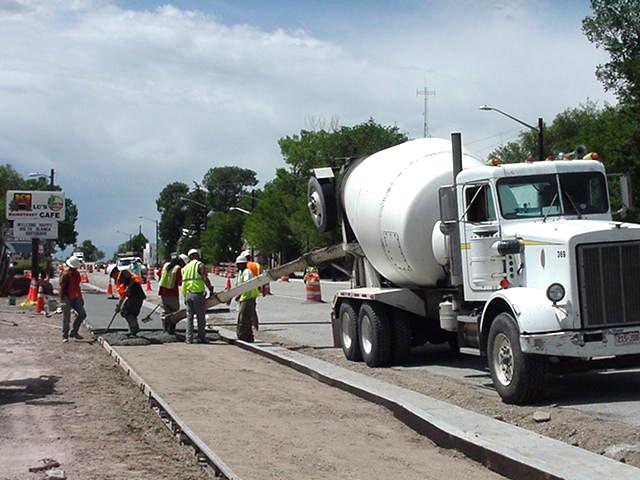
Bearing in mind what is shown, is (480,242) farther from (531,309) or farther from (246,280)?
(246,280)

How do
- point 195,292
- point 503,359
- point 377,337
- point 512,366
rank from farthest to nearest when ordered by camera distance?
point 195,292 → point 377,337 → point 503,359 → point 512,366

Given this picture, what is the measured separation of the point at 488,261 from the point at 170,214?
524ft

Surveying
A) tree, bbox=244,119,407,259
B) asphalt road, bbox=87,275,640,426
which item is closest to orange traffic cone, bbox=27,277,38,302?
asphalt road, bbox=87,275,640,426

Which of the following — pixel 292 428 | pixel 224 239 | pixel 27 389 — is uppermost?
pixel 224 239

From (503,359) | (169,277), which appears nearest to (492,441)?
(503,359)

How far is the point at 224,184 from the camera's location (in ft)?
529

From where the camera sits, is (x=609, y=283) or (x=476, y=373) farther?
(x=476, y=373)

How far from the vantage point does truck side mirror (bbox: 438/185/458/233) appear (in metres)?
12.2

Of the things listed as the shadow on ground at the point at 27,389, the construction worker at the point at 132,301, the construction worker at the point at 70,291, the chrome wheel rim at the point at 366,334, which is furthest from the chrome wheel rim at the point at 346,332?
the construction worker at the point at 70,291

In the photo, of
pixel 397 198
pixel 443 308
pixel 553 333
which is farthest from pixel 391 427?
pixel 397 198

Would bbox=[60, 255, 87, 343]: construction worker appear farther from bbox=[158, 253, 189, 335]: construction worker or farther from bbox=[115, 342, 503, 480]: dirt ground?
bbox=[115, 342, 503, 480]: dirt ground

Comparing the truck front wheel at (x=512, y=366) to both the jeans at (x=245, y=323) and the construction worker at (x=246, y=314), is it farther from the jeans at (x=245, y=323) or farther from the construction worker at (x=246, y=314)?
the jeans at (x=245, y=323)

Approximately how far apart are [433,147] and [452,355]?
3.86 m

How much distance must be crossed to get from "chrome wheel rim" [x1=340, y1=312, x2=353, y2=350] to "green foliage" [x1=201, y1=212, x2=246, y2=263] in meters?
95.1
